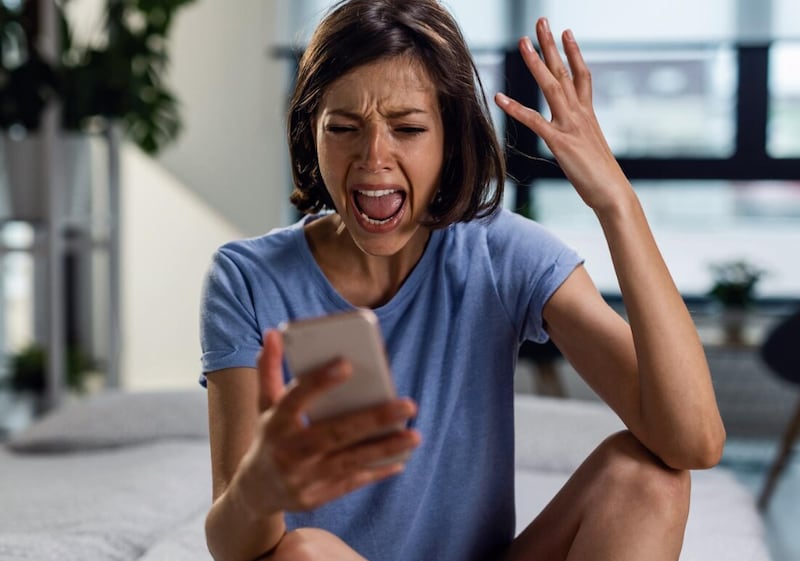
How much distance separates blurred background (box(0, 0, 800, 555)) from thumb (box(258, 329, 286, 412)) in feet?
8.05

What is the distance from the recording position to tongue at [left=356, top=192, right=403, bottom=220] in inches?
45.9

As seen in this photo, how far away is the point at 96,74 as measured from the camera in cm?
320

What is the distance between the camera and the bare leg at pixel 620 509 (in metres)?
1.14

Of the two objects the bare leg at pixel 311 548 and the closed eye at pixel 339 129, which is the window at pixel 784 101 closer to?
the closed eye at pixel 339 129

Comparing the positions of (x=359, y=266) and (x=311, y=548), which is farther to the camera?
(x=359, y=266)

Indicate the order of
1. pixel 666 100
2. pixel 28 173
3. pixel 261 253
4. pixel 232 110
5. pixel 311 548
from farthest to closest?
pixel 232 110
pixel 666 100
pixel 28 173
pixel 261 253
pixel 311 548

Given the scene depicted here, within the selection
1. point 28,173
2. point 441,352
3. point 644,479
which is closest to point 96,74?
point 28,173

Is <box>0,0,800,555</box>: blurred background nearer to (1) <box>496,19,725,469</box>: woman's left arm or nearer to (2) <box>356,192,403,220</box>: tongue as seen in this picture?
(1) <box>496,19,725,469</box>: woman's left arm

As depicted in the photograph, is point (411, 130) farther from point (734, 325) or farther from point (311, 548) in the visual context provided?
point (734, 325)

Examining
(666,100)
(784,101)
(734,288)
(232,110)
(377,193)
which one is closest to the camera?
(377,193)

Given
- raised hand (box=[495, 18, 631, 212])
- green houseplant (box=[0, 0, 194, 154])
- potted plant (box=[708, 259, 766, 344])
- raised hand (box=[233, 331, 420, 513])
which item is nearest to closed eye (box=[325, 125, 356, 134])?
raised hand (box=[495, 18, 631, 212])

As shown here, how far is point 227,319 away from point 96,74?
2.19 meters

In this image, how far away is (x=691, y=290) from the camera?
13.3 feet

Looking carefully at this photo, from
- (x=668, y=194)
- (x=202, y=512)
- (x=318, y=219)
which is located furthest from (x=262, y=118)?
(x=318, y=219)
